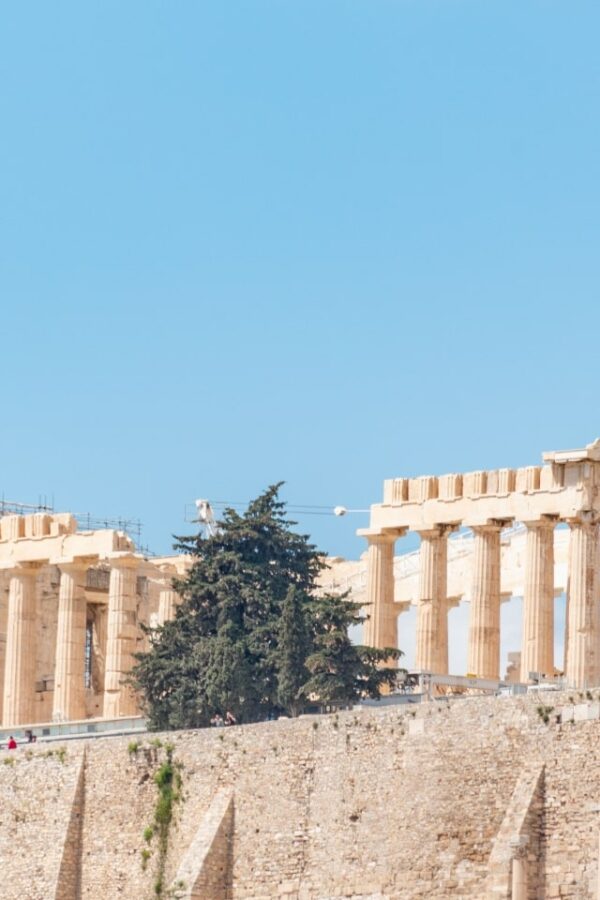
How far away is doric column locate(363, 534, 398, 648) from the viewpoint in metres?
94.9

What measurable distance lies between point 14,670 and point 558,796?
40.3 meters

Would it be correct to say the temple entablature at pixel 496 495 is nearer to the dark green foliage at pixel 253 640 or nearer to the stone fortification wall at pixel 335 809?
the dark green foliage at pixel 253 640

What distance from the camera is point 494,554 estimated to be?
93062mm

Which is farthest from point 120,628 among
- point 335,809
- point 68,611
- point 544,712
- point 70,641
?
point 544,712

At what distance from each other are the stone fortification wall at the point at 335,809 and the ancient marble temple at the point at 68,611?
2051cm

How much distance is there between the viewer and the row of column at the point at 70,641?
330 feet

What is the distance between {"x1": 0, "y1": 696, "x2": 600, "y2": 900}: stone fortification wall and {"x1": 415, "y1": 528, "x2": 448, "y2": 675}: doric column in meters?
17.9

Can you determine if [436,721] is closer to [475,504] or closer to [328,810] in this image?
[328,810]

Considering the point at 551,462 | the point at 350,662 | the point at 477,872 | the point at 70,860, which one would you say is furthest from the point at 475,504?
the point at 477,872

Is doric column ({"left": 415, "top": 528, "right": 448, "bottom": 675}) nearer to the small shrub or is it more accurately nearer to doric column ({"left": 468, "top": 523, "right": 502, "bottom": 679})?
doric column ({"left": 468, "top": 523, "right": 502, "bottom": 679})

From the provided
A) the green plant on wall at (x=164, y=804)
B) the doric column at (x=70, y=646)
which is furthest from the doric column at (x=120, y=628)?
the green plant on wall at (x=164, y=804)

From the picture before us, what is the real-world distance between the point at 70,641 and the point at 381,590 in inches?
429

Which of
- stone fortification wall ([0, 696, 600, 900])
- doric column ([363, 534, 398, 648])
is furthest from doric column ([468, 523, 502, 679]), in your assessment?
stone fortification wall ([0, 696, 600, 900])

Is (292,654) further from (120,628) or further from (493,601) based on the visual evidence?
(120,628)
